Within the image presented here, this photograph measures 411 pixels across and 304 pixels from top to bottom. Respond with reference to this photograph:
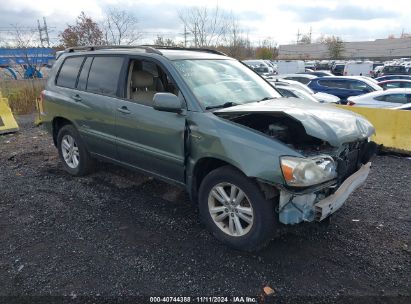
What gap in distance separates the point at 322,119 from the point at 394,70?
2684cm

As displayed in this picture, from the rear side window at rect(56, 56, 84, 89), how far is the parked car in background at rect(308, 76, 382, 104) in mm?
11027

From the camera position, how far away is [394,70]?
2573 centimetres

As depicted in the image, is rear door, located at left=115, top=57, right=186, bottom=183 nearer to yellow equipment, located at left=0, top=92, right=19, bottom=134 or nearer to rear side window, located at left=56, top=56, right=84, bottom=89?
rear side window, located at left=56, top=56, right=84, bottom=89

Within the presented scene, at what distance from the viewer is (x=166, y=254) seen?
3.28 m

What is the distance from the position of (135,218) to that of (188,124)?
54.6 inches

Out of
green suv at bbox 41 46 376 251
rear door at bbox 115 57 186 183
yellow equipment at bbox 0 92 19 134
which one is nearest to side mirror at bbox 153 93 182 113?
green suv at bbox 41 46 376 251

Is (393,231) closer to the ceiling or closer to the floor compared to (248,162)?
closer to the floor

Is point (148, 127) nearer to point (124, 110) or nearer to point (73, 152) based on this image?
point (124, 110)

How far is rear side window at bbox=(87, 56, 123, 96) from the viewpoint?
4.31 meters

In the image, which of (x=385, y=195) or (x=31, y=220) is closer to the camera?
(x=31, y=220)

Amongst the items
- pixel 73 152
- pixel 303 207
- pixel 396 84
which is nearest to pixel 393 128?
pixel 303 207

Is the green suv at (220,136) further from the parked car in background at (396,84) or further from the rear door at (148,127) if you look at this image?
the parked car in background at (396,84)

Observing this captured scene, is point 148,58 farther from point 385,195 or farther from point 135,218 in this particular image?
point 385,195

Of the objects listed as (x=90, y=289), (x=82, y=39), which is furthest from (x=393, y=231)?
(x=82, y=39)
